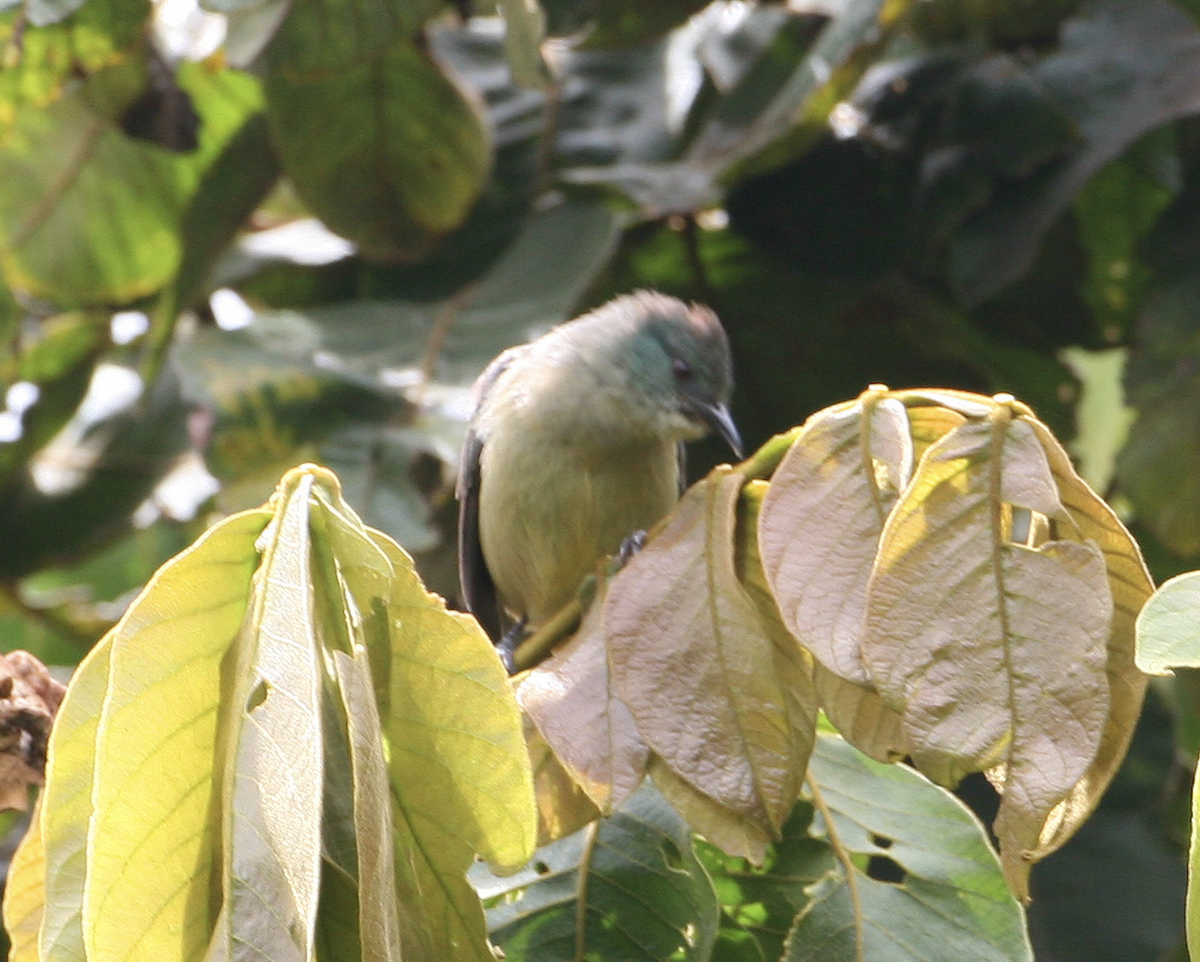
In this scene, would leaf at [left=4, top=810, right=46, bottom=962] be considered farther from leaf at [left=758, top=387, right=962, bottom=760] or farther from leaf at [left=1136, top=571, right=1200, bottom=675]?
leaf at [left=1136, top=571, right=1200, bottom=675]

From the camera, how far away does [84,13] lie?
3174mm

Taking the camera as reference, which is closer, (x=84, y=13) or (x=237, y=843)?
(x=237, y=843)

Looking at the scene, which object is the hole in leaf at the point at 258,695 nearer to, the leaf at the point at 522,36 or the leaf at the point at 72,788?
the leaf at the point at 72,788

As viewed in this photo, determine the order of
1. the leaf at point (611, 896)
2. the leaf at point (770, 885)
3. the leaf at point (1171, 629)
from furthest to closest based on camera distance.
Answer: the leaf at point (770, 885), the leaf at point (611, 896), the leaf at point (1171, 629)

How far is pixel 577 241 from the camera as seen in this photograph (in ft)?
12.4

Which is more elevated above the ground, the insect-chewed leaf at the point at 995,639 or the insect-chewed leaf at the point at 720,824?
the insect-chewed leaf at the point at 995,639

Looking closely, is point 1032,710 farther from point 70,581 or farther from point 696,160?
point 70,581

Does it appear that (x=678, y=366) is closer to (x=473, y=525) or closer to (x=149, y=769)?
(x=473, y=525)

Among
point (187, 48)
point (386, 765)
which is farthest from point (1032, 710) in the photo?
point (187, 48)

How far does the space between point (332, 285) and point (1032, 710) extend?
3219mm

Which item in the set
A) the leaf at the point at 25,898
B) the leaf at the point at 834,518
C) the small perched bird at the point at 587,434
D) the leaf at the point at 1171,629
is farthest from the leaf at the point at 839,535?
the small perched bird at the point at 587,434

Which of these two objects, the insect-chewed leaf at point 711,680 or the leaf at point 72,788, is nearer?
the leaf at point 72,788

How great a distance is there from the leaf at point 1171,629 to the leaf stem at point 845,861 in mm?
603

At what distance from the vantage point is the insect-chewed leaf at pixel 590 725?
1.47m
